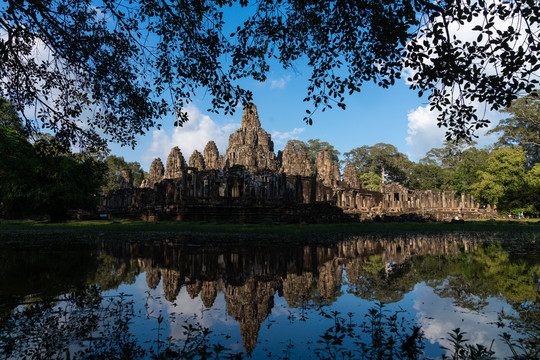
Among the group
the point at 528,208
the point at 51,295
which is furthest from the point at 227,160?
the point at 51,295

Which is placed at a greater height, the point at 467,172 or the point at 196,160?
the point at 196,160

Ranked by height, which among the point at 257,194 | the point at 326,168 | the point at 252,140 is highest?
the point at 252,140

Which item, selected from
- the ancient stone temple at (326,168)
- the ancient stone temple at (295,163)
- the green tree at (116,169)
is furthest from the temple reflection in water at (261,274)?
the green tree at (116,169)

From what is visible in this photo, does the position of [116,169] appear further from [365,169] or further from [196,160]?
[365,169]

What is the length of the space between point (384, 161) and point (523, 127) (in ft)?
101

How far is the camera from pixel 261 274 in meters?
6.45

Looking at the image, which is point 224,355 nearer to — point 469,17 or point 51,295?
Result: point 51,295

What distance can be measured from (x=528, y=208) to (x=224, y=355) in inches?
1768

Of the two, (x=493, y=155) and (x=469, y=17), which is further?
(x=493, y=155)

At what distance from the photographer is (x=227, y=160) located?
246ft

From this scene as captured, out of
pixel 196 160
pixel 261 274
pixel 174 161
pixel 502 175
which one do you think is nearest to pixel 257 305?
pixel 261 274

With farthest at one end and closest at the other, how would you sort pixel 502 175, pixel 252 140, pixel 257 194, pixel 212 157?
1. pixel 252 140
2. pixel 212 157
3. pixel 502 175
4. pixel 257 194

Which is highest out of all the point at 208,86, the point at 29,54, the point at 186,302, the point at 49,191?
the point at 29,54

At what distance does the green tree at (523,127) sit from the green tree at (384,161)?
2410cm
